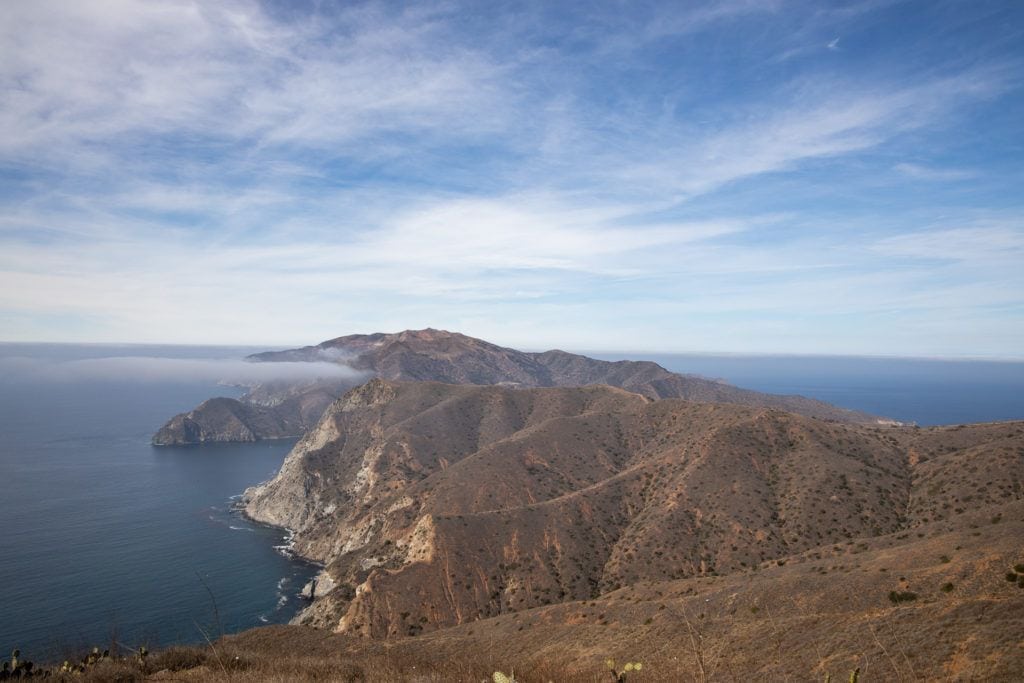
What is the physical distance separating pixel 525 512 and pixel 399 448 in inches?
1828

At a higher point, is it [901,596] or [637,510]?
[901,596]

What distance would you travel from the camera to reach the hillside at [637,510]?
176 ft

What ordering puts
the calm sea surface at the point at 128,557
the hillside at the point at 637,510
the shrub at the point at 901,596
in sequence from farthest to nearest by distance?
the calm sea surface at the point at 128,557
the hillside at the point at 637,510
the shrub at the point at 901,596

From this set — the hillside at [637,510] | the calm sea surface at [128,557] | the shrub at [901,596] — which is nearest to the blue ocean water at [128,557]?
the calm sea surface at [128,557]

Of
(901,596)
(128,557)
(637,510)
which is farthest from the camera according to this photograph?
(128,557)

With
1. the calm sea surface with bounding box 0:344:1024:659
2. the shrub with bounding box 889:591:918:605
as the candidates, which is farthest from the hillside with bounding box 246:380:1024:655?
the calm sea surface with bounding box 0:344:1024:659

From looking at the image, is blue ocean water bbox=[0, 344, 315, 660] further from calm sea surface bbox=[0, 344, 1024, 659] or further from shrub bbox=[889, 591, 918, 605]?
shrub bbox=[889, 591, 918, 605]

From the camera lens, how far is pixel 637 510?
2699 inches

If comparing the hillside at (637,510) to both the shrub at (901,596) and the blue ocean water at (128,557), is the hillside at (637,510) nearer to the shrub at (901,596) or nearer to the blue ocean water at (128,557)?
the shrub at (901,596)

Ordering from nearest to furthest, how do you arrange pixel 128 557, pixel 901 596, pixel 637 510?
1. pixel 901 596
2. pixel 637 510
3. pixel 128 557

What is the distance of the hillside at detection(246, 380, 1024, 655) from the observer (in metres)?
53.7

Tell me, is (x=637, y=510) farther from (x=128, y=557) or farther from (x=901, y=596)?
(x=128, y=557)

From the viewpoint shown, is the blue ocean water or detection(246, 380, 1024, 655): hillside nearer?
detection(246, 380, 1024, 655): hillside

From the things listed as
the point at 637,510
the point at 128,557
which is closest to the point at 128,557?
the point at 128,557
